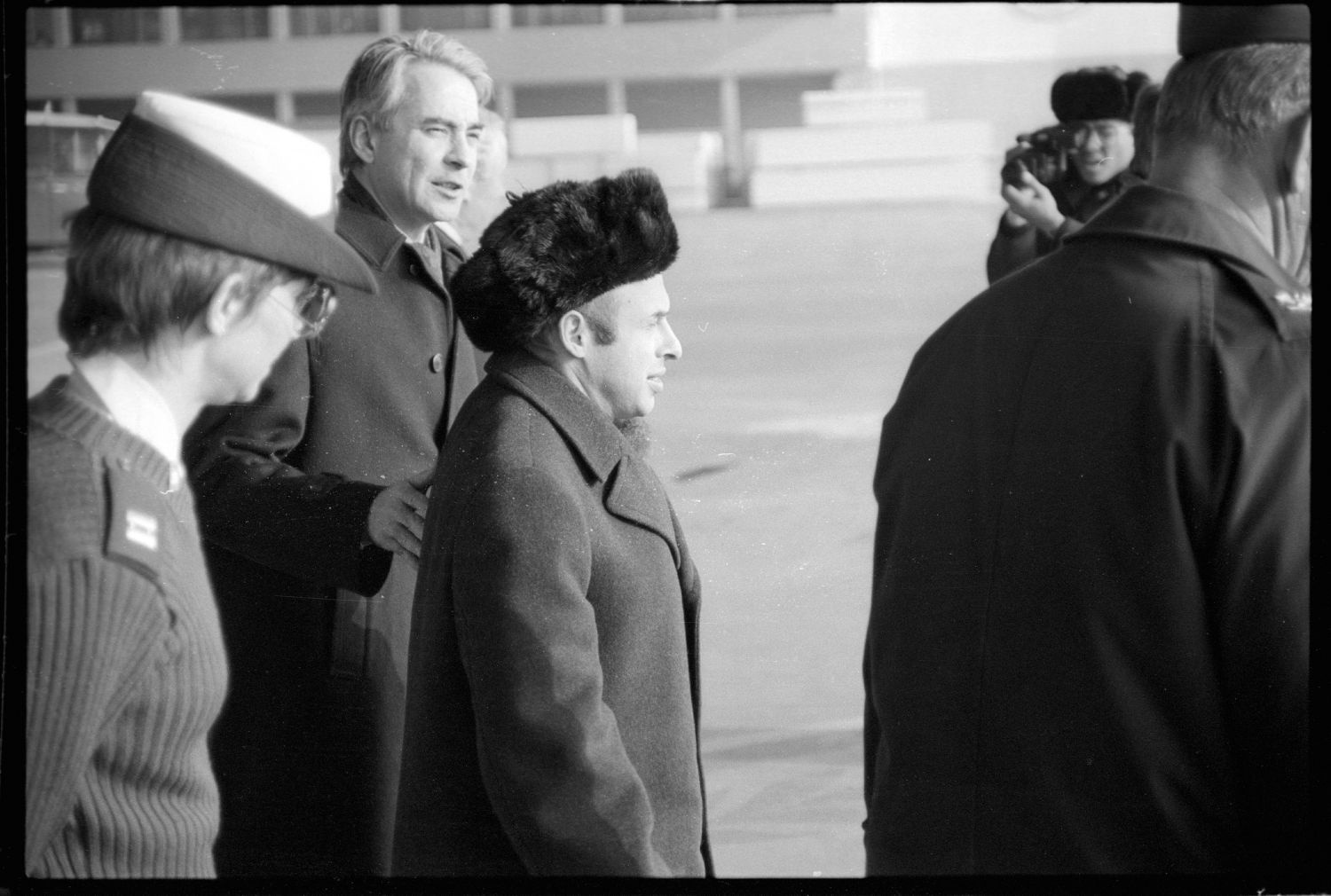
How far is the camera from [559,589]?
187cm

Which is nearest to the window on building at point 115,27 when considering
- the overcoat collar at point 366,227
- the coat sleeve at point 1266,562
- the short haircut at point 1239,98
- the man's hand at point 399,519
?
the overcoat collar at point 366,227

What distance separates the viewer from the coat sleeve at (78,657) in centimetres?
Answer: 184

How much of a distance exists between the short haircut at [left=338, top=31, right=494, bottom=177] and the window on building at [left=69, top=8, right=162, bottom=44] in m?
0.31

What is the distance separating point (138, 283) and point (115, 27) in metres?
0.57

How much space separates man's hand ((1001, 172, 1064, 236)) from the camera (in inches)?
90.0

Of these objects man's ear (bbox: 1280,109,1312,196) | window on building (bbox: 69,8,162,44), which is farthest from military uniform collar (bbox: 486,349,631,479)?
man's ear (bbox: 1280,109,1312,196)

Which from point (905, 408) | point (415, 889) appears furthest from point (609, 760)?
point (905, 408)

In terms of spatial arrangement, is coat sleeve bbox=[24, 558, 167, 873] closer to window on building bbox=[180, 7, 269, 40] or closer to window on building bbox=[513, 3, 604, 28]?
window on building bbox=[180, 7, 269, 40]

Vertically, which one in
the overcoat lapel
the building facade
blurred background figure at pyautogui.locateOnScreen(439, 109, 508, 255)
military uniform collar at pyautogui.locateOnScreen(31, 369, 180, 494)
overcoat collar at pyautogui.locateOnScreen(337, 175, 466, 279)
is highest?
the building facade

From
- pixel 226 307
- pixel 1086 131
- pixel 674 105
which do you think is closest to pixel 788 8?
pixel 674 105

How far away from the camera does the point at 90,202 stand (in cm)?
207

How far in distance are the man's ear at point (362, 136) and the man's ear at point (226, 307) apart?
48 cm

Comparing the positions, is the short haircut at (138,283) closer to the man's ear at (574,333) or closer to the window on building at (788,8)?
the man's ear at (574,333)

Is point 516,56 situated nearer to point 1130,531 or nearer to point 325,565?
point 325,565
